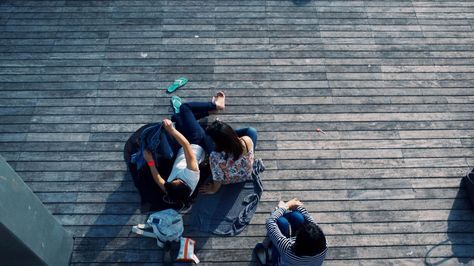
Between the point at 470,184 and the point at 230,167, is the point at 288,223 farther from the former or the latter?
the point at 470,184

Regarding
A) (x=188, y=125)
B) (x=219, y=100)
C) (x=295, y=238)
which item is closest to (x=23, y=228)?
(x=188, y=125)

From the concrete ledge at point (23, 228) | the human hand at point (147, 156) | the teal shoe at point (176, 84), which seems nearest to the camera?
the concrete ledge at point (23, 228)

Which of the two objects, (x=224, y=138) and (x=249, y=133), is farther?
(x=249, y=133)

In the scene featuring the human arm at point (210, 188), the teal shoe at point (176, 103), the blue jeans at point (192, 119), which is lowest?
the human arm at point (210, 188)

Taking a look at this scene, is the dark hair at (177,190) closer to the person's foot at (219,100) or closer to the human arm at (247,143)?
the human arm at (247,143)

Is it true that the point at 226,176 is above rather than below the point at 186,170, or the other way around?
below

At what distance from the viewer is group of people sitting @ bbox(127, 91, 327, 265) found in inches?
171

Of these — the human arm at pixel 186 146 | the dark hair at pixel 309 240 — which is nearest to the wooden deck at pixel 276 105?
the human arm at pixel 186 146

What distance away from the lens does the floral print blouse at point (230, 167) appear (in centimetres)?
516

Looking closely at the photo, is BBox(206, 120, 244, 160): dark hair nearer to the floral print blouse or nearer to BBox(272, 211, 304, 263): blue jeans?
the floral print blouse

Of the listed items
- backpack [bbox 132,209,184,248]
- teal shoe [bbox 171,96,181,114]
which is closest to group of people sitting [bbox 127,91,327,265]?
backpack [bbox 132,209,184,248]

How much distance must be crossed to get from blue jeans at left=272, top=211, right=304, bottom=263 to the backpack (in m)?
1.16

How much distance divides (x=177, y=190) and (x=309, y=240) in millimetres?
1706

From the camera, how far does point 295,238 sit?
4.50 metres
